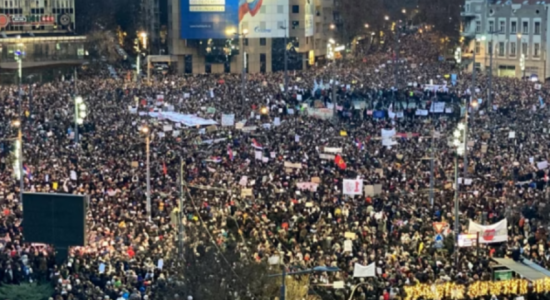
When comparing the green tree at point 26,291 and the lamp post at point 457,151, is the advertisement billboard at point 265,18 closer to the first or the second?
the lamp post at point 457,151

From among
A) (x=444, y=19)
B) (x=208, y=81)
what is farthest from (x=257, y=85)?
(x=444, y=19)

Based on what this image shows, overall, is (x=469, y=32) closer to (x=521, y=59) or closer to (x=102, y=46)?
(x=521, y=59)

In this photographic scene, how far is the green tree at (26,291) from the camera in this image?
75.6 feet

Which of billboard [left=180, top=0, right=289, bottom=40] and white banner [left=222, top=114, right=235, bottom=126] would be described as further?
billboard [left=180, top=0, right=289, bottom=40]

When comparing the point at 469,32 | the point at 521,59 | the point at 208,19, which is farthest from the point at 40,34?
the point at 521,59

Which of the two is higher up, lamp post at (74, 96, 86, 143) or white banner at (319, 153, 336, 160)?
lamp post at (74, 96, 86, 143)

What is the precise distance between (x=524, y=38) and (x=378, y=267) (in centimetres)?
5612

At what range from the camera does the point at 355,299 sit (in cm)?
2322

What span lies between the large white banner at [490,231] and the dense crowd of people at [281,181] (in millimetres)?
370

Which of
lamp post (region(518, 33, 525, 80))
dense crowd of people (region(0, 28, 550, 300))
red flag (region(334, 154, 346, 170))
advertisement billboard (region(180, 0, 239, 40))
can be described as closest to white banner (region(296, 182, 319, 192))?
dense crowd of people (region(0, 28, 550, 300))

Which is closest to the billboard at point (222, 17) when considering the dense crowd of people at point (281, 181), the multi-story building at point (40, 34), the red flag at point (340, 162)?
the multi-story building at point (40, 34)

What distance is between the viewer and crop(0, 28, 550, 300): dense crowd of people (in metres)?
24.6

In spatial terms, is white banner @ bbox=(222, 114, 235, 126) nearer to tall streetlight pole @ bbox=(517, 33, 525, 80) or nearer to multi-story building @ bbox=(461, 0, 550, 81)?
tall streetlight pole @ bbox=(517, 33, 525, 80)

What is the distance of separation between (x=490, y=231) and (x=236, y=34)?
57515mm
